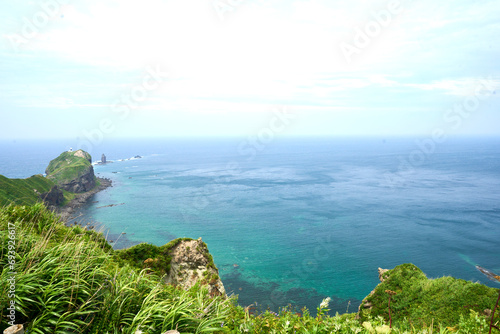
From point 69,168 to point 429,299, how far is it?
124 meters

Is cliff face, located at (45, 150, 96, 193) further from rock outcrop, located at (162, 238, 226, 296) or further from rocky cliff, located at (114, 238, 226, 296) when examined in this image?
rock outcrop, located at (162, 238, 226, 296)

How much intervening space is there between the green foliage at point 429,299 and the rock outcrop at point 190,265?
1373 cm

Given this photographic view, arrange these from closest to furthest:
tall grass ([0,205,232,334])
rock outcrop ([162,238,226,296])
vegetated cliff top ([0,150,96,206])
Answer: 1. tall grass ([0,205,232,334])
2. rock outcrop ([162,238,226,296])
3. vegetated cliff top ([0,150,96,206])

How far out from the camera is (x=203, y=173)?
161625mm

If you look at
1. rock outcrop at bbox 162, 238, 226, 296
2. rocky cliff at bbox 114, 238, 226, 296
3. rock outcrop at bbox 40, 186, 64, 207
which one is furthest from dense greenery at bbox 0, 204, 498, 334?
rock outcrop at bbox 40, 186, 64, 207

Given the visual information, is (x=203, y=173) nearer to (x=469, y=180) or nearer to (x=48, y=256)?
(x=469, y=180)

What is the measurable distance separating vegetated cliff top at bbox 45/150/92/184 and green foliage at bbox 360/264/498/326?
369 feet

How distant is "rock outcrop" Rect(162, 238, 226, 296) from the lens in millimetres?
23531

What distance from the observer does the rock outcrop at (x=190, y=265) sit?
23.5 metres

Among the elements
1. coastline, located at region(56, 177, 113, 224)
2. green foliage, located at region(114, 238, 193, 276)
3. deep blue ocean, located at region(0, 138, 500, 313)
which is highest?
green foliage, located at region(114, 238, 193, 276)

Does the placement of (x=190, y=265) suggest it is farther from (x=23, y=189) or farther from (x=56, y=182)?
(x=56, y=182)

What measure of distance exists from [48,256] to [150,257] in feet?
58.5

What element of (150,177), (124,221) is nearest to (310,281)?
(124,221)

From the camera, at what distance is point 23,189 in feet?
249
